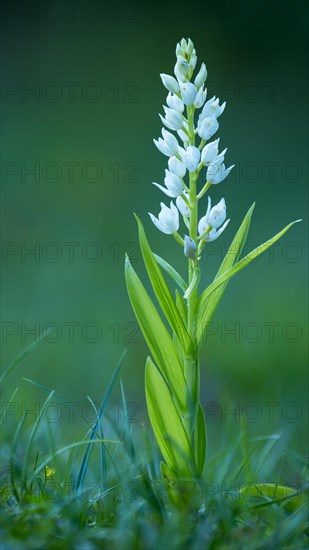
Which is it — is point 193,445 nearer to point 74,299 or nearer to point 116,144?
point 74,299

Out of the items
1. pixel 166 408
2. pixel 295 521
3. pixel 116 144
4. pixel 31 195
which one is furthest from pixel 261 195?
pixel 295 521

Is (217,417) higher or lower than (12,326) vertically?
lower

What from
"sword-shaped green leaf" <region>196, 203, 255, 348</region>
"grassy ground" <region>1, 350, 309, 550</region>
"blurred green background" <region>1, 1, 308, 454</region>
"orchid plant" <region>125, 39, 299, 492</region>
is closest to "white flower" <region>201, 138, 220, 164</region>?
"orchid plant" <region>125, 39, 299, 492</region>

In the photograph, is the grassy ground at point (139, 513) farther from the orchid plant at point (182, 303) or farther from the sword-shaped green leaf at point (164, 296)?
the sword-shaped green leaf at point (164, 296)

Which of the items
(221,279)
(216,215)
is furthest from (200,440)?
(216,215)

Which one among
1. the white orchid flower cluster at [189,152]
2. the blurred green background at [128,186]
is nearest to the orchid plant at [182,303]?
the white orchid flower cluster at [189,152]

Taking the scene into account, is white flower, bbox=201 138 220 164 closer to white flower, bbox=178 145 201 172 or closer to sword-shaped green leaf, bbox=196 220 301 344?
white flower, bbox=178 145 201 172
